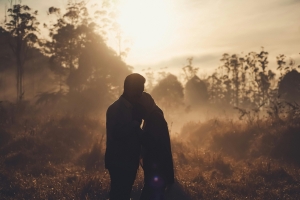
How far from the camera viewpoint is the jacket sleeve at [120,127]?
11.8 feet

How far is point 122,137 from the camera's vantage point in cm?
361

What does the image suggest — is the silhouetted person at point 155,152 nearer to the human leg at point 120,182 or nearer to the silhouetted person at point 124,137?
the silhouetted person at point 124,137

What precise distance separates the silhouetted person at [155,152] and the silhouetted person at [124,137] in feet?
0.37

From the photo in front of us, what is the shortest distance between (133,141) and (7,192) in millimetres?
4069

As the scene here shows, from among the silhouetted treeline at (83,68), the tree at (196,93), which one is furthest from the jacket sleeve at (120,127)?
the tree at (196,93)

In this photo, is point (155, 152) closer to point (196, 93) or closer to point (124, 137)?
point (124, 137)

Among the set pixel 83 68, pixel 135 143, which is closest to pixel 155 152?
pixel 135 143

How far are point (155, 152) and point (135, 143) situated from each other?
28 cm

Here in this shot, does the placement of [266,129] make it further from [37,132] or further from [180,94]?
[180,94]

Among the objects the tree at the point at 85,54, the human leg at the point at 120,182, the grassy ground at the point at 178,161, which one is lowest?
the grassy ground at the point at 178,161

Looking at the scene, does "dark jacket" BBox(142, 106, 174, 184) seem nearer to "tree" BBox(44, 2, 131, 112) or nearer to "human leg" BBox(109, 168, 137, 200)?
"human leg" BBox(109, 168, 137, 200)

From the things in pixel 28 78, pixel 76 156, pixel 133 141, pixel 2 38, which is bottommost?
pixel 76 156

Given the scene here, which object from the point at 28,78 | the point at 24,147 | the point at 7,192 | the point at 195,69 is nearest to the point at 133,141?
the point at 7,192

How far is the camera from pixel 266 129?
12.6m
